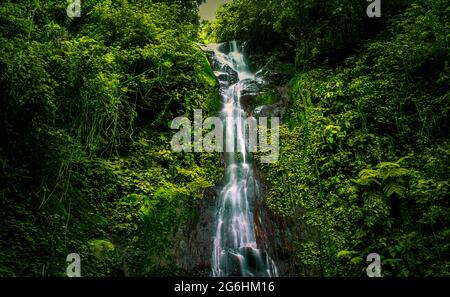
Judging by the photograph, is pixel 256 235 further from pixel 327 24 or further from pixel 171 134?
pixel 327 24

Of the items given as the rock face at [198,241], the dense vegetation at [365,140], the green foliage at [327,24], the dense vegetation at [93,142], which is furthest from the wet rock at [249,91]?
the rock face at [198,241]

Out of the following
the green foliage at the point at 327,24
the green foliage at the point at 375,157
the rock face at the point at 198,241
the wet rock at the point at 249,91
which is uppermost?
the green foliage at the point at 327,24

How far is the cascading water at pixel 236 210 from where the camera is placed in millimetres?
6953

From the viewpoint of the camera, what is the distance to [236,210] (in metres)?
7.95

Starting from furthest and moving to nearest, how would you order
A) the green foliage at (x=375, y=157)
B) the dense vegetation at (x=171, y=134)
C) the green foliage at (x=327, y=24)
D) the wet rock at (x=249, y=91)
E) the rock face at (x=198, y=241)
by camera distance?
the wet rock at (x=249, y=91)
the green foliage at (x=327, y=24)
the rock face at (x=198, y=241)
the green foliage at (x=375, y=157)
the dense vegetation at (x=171, y=134)

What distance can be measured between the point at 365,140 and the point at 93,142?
6.22 m

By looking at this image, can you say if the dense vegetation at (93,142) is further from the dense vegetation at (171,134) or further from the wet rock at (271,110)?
the wet rock at (271,110)

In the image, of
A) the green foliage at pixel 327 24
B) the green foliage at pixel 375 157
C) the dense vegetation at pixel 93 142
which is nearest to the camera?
the dense vegetation at pixel 93 142

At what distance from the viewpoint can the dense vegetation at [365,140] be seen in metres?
6.43

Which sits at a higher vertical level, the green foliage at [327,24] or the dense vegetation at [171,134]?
the green foliage at [327,24]

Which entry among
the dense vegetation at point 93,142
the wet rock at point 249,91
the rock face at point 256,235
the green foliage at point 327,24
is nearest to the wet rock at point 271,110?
the wet rock at point 249,91

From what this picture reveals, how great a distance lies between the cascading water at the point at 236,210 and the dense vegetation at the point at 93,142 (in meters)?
0.57

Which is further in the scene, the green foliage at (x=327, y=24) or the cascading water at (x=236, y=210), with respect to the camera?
the green foliage at (x=327, y=24)

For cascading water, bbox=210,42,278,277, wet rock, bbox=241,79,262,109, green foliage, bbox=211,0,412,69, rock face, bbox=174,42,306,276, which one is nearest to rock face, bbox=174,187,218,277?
rock face, bbox=174,42,306,276
